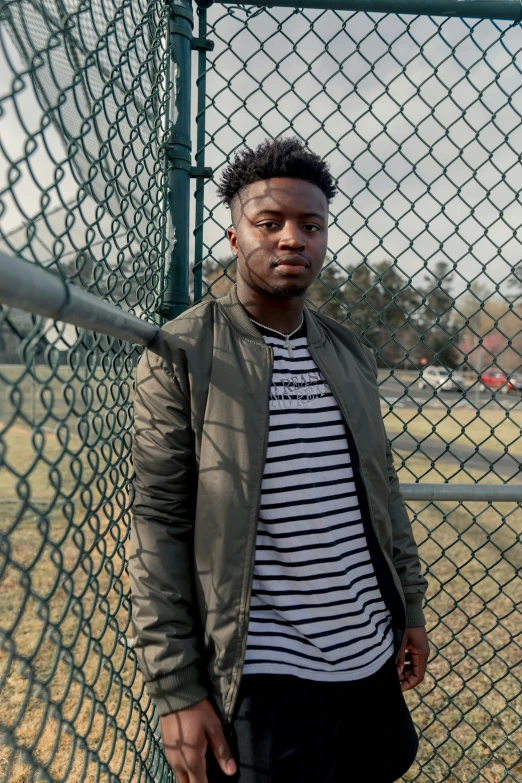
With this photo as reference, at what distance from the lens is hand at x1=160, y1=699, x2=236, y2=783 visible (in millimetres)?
1267

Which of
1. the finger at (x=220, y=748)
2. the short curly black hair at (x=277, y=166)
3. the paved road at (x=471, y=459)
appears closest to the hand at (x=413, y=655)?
the finger at (x=220, y=748)

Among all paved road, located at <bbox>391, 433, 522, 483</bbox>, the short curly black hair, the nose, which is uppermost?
the short curly black hair

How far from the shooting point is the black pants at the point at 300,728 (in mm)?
1326

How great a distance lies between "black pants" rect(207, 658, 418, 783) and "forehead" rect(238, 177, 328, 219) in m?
1.20

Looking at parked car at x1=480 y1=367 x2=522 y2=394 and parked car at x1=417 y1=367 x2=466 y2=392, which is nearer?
parked car at x1=417 y1=367 x2=466 y2=392

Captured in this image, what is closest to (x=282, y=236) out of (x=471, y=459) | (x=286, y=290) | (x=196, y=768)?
(x=286, y=290)

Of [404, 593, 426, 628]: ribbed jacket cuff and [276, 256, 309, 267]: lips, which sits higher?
[276, 256, 309, 267]: lips

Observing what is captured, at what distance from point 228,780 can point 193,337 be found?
3.54 ft

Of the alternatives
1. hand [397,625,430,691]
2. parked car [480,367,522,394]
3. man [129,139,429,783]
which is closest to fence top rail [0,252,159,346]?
man [129,139,429,783]

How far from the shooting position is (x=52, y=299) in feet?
2.70

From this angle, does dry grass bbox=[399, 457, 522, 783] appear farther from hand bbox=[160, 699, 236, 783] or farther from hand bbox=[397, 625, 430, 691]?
hand bbox=[160, 699, 236, 783]

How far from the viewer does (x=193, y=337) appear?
4.74 ft

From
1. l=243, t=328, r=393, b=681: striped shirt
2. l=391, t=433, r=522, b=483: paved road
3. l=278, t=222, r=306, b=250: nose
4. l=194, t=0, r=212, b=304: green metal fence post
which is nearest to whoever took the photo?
l=243, t=328, r=393, b=681: striped shirt

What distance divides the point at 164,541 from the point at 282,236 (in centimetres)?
85
